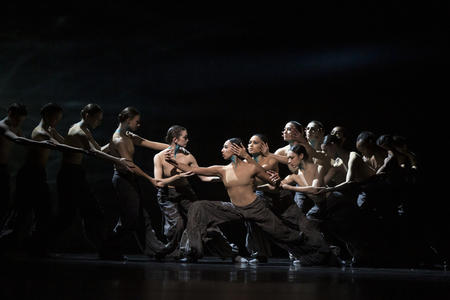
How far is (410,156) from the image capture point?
20.6 feet

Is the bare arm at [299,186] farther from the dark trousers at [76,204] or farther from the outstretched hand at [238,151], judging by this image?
the dark trousers at [76,204]

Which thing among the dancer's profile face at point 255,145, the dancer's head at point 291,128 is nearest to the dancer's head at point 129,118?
the dancer's profile face at point 255,145

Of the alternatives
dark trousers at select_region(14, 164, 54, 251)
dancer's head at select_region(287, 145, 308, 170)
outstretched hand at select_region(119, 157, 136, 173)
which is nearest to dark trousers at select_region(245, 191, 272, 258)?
dancer's head at select_region(287, 145, 308, 170)

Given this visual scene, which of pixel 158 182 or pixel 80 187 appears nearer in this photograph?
pixel 80 187

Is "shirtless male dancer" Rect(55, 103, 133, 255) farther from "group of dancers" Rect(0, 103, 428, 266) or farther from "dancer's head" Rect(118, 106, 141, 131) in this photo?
"dancer's head" Rect(118, 106, 141, 131)

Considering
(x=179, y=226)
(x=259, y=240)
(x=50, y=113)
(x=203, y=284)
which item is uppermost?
(x=50, y=113)

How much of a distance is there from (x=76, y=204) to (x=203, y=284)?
2.77 metres

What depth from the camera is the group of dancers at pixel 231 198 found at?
5.62 meters

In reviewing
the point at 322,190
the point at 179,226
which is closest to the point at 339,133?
the point at 322,190

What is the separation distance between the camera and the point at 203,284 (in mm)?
3438

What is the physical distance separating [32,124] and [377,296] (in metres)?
6.84

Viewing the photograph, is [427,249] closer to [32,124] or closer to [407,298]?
[407,298]

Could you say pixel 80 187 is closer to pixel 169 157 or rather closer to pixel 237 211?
pixel 169 157

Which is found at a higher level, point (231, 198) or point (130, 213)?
point (231, 198)
